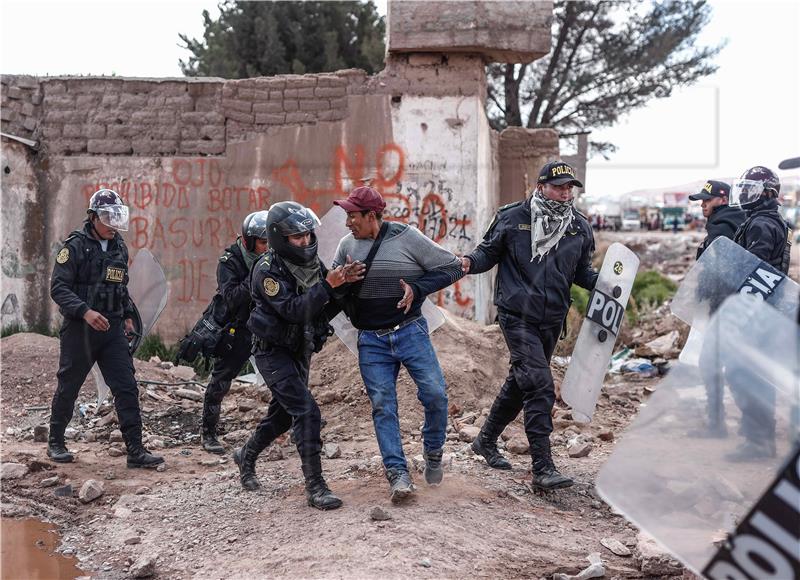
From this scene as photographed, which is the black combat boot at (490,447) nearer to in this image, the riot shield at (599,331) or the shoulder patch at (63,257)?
the riot shield at (599,331)

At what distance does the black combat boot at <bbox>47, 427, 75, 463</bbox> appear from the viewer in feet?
20.8

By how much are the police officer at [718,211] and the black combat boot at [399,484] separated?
3152 millimetres

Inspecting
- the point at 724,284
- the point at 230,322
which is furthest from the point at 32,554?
the point at 724,284

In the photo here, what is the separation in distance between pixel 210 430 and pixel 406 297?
276cm

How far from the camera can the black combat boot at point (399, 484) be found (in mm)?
4590

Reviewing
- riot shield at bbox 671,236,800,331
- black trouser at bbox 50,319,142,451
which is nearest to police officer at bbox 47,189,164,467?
black trouser at bbox 50,319,142,451

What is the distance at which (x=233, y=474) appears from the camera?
19.7 feet

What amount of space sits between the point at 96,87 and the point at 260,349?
6518mm

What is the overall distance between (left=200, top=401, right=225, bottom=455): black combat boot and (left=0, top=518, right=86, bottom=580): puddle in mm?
1680

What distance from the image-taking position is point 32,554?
4.81 m

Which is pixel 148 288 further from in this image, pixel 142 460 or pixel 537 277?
pixel 537 277

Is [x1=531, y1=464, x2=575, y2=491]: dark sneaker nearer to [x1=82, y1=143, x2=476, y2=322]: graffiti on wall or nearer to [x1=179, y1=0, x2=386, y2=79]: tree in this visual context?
[x1=82, y1=143, x2=476, y2=322]: graffiti on wall

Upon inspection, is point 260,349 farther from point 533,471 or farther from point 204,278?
point 204,278

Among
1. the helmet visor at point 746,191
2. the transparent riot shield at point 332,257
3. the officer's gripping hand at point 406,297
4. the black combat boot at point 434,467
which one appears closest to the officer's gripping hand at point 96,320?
the transparent riot shield at point 332,257
